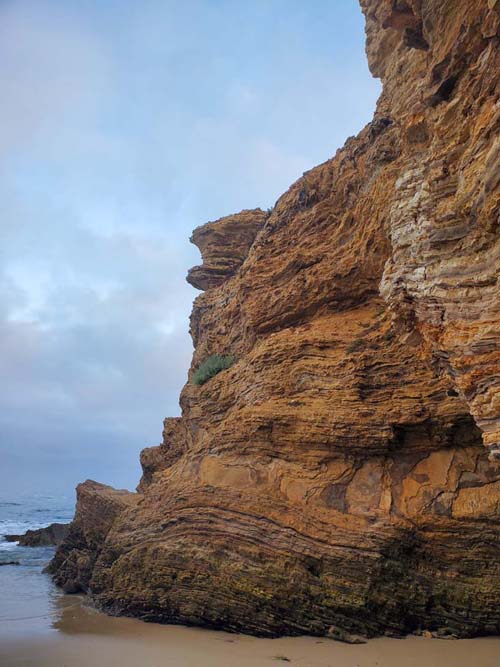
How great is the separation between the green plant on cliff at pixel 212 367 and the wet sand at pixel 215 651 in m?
7.75

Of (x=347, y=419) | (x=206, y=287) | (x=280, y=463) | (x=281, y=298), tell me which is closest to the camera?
(x=347, y=419)

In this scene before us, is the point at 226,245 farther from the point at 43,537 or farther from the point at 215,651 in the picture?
the point at 43,537

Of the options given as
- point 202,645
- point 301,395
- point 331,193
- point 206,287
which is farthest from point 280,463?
point 206,287

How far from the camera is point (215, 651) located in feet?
27.2

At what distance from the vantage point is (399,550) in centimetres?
886

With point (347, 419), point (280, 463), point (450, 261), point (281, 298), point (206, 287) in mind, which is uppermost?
point (206, 287)

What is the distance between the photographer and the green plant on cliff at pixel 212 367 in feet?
52.6

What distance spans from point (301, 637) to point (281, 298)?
811 cm

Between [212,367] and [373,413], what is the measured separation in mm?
7346

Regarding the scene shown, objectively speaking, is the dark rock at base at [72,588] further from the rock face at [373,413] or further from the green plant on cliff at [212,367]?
the green plant on cliff at [212,367]

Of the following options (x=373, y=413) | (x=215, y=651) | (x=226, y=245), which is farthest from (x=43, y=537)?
(x=373, y=413)

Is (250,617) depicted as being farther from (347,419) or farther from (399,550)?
(347,419)

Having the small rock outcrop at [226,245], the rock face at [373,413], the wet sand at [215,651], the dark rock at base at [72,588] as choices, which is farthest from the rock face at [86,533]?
the small rock outcrop at [226,245]

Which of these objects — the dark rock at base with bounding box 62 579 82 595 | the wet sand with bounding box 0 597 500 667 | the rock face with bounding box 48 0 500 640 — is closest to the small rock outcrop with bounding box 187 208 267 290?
the rock face with bounding box 48 0 500 640
